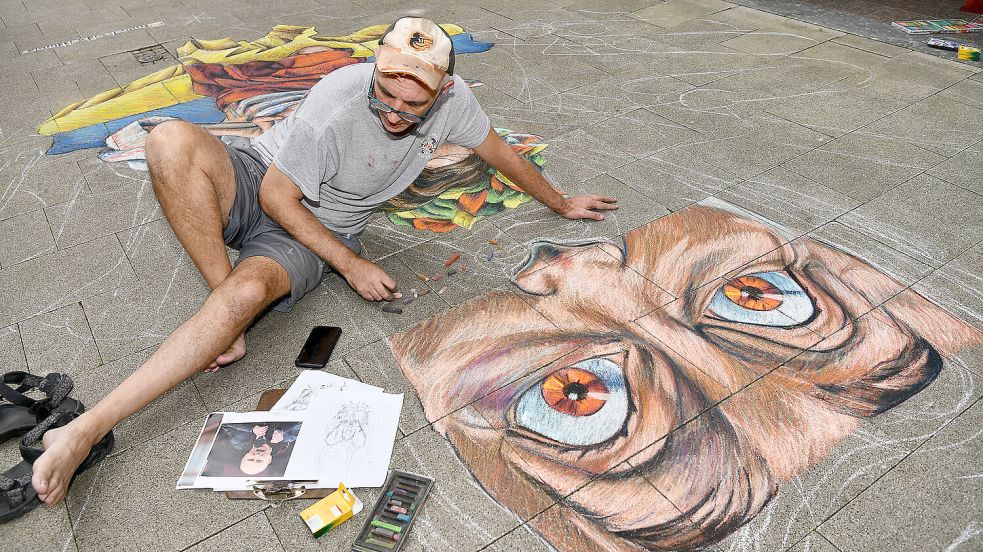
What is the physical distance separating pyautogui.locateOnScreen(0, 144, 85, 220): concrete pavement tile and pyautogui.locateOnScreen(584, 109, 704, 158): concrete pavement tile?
307 cm

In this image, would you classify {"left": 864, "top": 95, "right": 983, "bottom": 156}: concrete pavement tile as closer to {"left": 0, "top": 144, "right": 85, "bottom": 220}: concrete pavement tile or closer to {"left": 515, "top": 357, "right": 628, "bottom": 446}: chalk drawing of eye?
→ {"left": 515, "top": 357, "right": 628, "bottom": 446}: chalk drawing of eye

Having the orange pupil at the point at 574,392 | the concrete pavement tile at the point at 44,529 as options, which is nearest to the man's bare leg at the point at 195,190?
the concrete pavement tile at the point at 44,529

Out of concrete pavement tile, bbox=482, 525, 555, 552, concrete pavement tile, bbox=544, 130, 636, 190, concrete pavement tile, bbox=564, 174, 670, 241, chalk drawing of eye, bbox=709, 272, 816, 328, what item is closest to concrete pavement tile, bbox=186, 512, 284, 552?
concrete pavement tile, bbox=482, 525, 555, 552

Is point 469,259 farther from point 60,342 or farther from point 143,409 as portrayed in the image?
point 60,342

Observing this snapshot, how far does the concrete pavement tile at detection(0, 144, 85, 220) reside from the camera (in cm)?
372

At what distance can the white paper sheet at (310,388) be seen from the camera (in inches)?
94.2

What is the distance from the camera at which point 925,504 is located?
2006 millimetres

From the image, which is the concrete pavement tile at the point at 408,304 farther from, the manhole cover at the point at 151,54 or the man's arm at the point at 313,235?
the manhole cover at the point at 151,54

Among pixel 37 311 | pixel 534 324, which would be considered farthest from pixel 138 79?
pixel 534 324

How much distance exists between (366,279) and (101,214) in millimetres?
1819

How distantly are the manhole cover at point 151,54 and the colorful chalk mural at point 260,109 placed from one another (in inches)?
6.0

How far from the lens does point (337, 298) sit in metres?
2.96

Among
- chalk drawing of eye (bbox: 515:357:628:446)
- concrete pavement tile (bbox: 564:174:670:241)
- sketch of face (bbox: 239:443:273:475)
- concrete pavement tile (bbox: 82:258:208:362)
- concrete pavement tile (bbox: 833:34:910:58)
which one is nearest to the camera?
sketch of face (bbox: 239:443:273:475)

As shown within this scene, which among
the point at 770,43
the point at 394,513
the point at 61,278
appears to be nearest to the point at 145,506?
the point at 394,513
